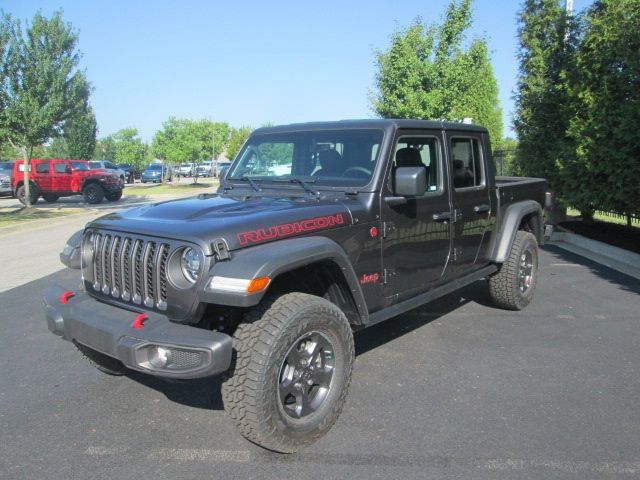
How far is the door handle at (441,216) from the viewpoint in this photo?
4.24m

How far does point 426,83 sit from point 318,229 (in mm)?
12364

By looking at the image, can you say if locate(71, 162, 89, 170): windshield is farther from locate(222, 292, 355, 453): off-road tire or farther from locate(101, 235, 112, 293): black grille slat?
locate(222, 292, 355, 453): off-road tire

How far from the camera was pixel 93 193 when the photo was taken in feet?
71.7

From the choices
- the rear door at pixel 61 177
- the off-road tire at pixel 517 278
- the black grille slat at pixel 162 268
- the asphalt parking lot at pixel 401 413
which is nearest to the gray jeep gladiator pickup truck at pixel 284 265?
the black grille slat at pixel 162 268

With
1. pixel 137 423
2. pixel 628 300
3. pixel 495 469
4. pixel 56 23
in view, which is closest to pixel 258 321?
pixel 137 423

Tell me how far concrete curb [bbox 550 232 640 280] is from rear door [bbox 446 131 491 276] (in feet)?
12.1

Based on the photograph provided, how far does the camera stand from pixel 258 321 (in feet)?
9.69

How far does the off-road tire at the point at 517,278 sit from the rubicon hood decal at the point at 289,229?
107 inches

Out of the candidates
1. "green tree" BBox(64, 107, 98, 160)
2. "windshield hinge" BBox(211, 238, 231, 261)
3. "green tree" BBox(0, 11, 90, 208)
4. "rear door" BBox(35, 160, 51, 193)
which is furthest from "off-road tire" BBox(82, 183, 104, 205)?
"windshield hinge" BBox(211, 238, 231, 261)

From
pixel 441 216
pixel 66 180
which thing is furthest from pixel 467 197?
pixel 66 180

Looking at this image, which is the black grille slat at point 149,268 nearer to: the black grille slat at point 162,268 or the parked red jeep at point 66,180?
the black grille slat at point 162,268

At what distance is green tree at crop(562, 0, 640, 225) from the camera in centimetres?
816

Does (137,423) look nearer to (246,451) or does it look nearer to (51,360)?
(246,451)

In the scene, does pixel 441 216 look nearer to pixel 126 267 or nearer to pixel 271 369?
pixel 271 369
